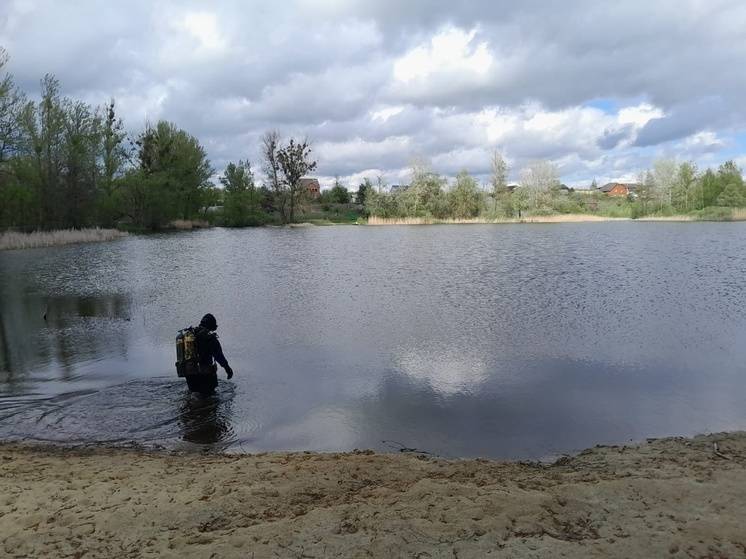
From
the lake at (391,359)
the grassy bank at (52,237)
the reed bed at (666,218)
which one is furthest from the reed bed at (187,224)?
the reed bed at (666,218)

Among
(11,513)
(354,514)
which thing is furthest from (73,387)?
(354,514)

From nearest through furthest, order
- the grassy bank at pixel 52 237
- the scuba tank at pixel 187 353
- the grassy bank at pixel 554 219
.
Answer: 1. the scuba tank at pixel 187 353
2. the grassy bank at pixel 52 237
3. the grassy bank at pixel 554 219

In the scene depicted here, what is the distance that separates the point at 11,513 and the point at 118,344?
8.59m

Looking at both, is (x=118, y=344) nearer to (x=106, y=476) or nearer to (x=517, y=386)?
(x=106, y=476)

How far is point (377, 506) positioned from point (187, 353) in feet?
16.2

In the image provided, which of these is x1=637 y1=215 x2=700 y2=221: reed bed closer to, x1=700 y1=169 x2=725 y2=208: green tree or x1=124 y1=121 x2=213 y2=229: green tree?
x1=700 y1=169 x2=725 y2=208: green tree

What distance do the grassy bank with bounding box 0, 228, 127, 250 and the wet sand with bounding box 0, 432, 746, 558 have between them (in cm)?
4159

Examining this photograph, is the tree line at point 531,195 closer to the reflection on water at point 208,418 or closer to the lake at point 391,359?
the lake at point 391,359

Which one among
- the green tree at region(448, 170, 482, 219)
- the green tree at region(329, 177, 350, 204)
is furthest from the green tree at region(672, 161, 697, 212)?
the green tree at region(329, 177, 350, 204)

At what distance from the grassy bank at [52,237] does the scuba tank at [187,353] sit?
128 ft

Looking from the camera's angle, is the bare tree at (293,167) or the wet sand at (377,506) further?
the bare tree at (293,167)

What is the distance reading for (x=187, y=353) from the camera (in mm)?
8359

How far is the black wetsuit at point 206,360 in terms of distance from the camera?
8359 millimetres

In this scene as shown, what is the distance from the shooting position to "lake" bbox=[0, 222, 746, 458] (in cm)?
746
